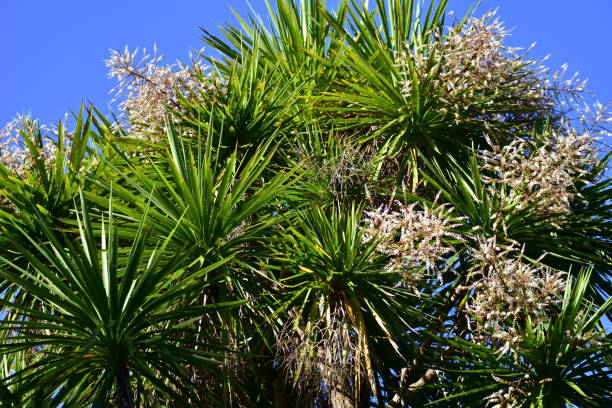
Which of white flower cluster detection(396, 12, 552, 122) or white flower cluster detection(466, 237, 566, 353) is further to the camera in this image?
white flower cluster detection(396, 12, 552, 122)

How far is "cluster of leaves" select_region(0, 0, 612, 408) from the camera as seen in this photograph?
378 cm

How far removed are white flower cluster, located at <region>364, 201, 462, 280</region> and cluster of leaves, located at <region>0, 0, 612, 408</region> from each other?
0.04ft

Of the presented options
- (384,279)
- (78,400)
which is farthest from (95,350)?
(384,279)

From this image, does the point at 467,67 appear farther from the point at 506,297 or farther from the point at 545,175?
the point at 506,297

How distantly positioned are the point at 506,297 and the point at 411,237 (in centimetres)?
54

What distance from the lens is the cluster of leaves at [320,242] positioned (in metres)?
3.78

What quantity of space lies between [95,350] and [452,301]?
2063 millimetres

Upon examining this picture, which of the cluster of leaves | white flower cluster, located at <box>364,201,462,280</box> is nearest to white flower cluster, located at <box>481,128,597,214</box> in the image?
the cluster of leaves

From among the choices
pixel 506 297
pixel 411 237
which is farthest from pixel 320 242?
pixel 506 297

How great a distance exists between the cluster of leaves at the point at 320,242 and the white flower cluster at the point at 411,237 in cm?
1

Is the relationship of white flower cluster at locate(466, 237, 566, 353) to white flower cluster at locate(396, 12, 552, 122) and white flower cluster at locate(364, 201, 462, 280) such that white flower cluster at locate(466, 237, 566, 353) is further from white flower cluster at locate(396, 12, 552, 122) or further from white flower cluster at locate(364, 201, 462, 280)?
white flower cluster at locate(396, 12, 552, 122)

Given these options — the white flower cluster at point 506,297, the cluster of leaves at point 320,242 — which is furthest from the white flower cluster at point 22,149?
the white flower cluster at point 506,297

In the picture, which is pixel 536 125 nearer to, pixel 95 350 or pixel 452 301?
pixel 452 301

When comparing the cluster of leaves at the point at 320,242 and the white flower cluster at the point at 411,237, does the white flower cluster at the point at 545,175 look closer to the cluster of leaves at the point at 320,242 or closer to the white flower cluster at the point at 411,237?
the cluster of leaves at the point at 320,242
